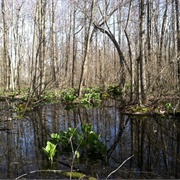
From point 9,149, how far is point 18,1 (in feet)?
69.6

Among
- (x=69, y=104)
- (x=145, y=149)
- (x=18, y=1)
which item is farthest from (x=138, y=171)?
(x=18, y=1)

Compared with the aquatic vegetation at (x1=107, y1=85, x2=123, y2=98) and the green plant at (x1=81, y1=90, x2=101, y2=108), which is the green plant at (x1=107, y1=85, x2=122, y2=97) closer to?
the aquatic vegetation at (x1=107, y1=85, x2=123, y2=98)

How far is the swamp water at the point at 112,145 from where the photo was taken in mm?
4547

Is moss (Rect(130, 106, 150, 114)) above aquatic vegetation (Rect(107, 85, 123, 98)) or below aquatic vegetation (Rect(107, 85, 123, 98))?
below

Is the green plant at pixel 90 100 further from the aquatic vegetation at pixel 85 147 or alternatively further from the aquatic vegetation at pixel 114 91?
the aquatic vegetation at pixel 85 147

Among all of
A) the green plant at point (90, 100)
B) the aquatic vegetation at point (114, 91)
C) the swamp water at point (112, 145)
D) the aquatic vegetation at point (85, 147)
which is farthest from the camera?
the aquatic vegetation at point (114, 91)

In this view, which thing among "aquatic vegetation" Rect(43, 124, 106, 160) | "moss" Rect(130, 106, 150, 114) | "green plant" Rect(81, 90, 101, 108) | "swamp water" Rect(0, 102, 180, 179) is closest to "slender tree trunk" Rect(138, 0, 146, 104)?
"moss" Rect(130, 106, 150, 114)

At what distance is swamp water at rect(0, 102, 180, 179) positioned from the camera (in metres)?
4.55

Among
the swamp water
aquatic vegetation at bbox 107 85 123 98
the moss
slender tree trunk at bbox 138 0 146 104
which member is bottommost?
the swamp water

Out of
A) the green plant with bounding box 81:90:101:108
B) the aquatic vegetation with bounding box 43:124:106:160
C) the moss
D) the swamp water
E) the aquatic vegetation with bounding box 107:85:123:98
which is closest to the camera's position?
the swamp water

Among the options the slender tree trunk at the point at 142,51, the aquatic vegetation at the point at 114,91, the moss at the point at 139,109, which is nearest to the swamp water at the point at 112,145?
the moss at the point at 139,109

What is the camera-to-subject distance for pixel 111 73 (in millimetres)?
28359

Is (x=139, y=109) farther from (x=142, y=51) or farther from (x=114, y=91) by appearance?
(x=114, y=91)

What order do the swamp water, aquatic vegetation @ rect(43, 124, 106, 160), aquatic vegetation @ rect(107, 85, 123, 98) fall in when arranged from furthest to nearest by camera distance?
1. aquatic vegetation @ rect(107, 85, 123, 98)
2. aquatic vegetation @ rect(43, 124, 106, 160)
3. the swamp water
